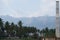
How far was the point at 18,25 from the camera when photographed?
4805 millimetres

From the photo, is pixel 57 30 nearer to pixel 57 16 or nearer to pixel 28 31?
pixel 57 16

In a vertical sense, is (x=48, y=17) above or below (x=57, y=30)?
above

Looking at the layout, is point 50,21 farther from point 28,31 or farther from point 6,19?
point 6,19

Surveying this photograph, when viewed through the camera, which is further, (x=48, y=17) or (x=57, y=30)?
(x=48, y=17)

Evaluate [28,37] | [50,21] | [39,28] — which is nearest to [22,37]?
[28,37]

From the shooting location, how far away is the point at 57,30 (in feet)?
14.9

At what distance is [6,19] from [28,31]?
0.64m

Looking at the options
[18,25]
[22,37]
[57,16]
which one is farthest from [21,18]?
[57,16]

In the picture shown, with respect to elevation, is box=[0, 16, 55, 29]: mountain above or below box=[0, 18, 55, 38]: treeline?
above

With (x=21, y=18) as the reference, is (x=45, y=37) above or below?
below

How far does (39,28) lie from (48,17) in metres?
0.38

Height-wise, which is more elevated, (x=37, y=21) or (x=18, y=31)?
(x=37, y=21)

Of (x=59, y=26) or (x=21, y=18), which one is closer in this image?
(x=59, y=26)

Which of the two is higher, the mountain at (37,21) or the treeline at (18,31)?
the mountain at (37,21)
